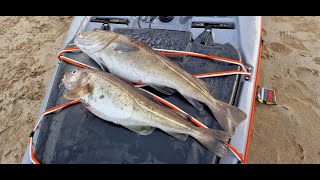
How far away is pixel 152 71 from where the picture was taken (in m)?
2.81

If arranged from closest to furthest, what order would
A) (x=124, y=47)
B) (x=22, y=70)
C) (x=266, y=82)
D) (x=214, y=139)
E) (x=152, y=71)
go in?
(x=214, y=139) < (x=152, y=71) < (x=124, y=47) < (x=266, y=82) < (x=22, y=70)

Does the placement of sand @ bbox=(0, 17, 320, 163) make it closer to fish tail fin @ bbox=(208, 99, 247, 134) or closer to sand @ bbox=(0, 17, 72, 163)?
sand @ bbox=(0, 17, 72, 163)

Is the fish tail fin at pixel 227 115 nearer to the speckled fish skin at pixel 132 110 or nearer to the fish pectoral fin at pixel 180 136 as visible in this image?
the speckled fish skin at pixel 132 110

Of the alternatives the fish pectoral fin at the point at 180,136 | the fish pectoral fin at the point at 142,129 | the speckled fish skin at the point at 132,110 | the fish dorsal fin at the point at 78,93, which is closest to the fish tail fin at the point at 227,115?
the speckled fish skin at the point at 132,110

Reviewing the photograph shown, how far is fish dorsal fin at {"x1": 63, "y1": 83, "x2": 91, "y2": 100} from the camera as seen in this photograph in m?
2.62

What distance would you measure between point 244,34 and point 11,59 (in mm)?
3458

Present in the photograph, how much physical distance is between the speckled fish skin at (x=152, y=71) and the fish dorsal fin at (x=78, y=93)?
14.5 inches

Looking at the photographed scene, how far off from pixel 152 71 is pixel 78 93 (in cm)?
66

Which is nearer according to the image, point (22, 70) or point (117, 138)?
point (117, 138)

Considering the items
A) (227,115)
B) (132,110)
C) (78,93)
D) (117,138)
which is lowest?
(117,138)

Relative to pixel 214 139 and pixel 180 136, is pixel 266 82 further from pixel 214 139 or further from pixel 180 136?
pixel 180 136

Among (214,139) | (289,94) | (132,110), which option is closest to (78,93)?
(132,110)

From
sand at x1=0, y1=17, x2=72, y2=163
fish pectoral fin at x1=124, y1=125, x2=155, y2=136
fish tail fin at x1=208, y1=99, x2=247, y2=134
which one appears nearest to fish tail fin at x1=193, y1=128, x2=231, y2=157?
fish tail fin at x1=208, y1=99, x2=247, y2=134
